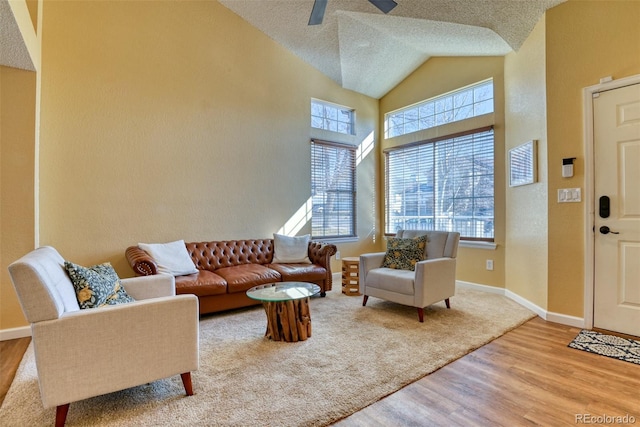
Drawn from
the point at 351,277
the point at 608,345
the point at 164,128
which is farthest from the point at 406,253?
the point at 164,128

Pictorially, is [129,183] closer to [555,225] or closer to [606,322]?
[555,225]

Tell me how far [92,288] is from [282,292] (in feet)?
4.58

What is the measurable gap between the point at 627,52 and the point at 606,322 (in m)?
2.38

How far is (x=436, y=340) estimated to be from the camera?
107 inches

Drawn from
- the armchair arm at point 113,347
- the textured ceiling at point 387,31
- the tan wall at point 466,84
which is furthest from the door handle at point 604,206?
the armchair arm at point 113,347

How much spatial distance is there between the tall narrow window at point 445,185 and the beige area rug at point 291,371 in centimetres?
153

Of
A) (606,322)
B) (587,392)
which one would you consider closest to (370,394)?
(587,392)

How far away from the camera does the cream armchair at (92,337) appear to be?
1528 millimetres

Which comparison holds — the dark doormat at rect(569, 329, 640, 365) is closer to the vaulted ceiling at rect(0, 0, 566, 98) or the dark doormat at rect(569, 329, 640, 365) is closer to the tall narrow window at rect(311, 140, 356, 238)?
the vaulted ceiling at rect(0, 0, 566, 98)

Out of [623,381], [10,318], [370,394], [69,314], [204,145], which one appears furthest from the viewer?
[204,145]

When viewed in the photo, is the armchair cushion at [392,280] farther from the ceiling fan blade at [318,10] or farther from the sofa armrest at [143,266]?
the ceiling fan blade at [318,10]

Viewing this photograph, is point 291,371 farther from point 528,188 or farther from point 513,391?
point 528,188

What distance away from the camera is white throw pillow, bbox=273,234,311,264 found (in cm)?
434

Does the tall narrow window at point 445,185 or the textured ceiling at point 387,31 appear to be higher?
the textured ceiling at point 387,31
